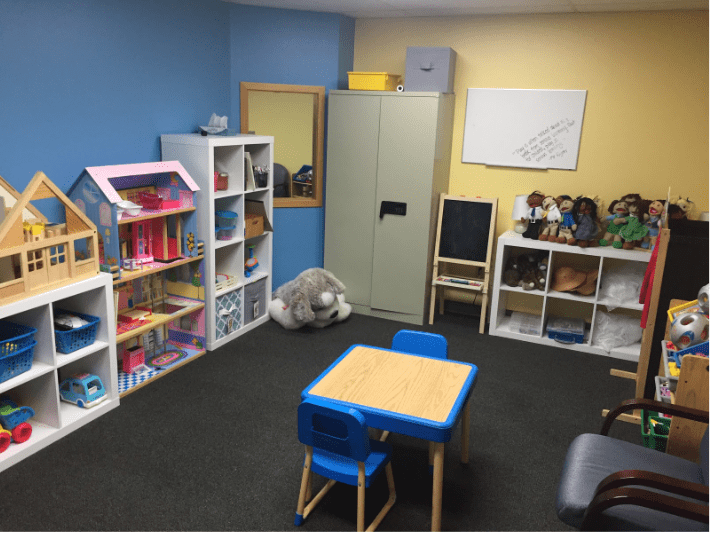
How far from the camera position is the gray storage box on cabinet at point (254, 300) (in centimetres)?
469

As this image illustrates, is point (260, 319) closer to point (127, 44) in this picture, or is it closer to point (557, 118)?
point (127, 44)

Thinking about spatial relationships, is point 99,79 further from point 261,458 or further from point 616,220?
point 616,220

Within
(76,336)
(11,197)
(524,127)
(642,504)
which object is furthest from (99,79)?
(642,504)

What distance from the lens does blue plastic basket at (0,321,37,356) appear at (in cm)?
281

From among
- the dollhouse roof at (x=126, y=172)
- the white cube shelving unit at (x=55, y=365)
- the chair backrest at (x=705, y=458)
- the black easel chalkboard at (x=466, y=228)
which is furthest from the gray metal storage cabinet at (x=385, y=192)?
the chair backrest at (x=705, y=458)

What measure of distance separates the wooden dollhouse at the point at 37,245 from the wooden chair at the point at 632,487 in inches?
101

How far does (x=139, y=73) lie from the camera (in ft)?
12.9

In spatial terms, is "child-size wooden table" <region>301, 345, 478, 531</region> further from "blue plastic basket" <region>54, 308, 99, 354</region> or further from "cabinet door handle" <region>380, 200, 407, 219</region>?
"cabinet door handle" <region>380, 200, 407, 219</region>

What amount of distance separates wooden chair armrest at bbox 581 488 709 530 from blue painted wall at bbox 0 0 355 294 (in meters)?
3.18

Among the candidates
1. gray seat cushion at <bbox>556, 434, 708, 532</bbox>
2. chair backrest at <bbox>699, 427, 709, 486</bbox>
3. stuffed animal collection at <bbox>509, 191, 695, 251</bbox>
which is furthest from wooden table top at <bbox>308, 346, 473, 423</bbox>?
stuffed animal collection at <bbox>509, 191, 695, 251</bbox>

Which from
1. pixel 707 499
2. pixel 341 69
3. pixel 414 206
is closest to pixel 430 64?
pixel 341 69

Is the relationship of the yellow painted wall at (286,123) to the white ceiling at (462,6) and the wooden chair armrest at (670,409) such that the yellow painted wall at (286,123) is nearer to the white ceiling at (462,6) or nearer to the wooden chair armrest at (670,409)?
the white ceiling at (462,6)

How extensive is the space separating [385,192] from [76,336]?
2.65m

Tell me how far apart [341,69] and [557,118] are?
6.04ft
